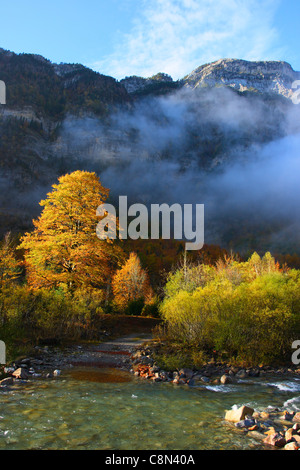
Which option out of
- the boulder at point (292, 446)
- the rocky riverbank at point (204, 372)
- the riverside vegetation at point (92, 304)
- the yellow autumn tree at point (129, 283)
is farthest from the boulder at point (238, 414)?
the yellow autumn tree at point (129, 283)

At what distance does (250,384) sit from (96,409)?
23.3ft

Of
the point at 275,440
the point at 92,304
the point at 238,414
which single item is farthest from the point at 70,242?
the point at 275,440

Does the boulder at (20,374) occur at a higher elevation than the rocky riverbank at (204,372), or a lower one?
higher

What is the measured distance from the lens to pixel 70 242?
64.7ft

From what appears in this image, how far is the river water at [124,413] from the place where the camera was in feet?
20.9

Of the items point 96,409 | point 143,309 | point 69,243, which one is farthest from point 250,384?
point 143,309

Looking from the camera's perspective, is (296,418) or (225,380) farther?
(225,380)

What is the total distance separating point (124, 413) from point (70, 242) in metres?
13.2

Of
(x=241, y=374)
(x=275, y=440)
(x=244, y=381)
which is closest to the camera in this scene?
(x=275, y=440)

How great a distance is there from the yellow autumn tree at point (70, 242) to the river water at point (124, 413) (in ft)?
27.9

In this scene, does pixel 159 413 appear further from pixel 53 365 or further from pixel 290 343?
pixel 290 343

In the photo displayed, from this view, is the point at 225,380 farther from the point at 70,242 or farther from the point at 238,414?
the point at 70,242

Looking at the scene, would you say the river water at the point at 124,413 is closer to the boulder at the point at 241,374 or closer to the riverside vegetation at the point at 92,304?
the boulder at the point at 241,374
